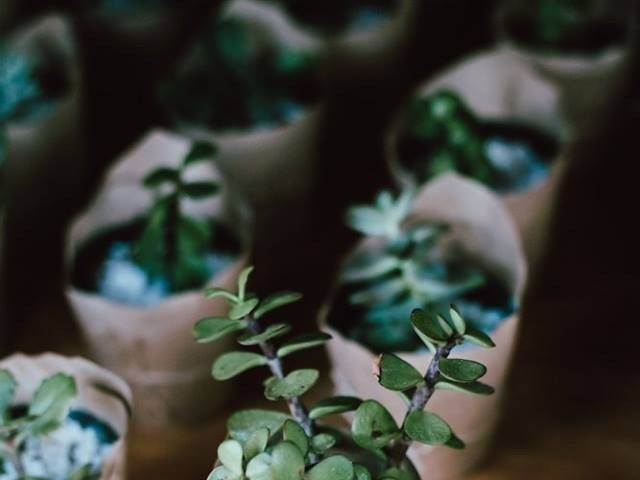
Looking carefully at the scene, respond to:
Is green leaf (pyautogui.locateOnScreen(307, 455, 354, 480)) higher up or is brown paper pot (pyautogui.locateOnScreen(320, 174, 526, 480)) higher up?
green leaf (pyautogui.locateOnScreen(307, 455, 354, 480))

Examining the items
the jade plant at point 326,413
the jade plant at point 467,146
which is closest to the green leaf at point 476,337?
the jade plant at point 326,413

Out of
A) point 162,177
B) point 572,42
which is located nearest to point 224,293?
point 162,177

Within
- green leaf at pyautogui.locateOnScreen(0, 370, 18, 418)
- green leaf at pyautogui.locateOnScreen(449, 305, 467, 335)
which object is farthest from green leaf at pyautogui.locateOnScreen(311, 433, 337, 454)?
green leaf at pyautogui.locateOnScreen(0, 370, 18, 418)

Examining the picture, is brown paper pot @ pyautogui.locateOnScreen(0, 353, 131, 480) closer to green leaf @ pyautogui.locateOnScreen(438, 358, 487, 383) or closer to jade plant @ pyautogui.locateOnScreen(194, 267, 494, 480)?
jade plant @ pyautogui.locateOnScreen(194, 267, 494, 480)

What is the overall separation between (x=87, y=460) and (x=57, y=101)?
0.47 meters

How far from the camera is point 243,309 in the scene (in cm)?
61

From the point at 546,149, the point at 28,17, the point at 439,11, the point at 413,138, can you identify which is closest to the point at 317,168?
the point at 413,138

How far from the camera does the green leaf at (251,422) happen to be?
24.7 inches

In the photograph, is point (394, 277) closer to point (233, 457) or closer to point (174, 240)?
point (174, 240)

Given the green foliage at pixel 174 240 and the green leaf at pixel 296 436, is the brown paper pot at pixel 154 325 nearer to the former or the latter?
the green foliage at pixel 174 240

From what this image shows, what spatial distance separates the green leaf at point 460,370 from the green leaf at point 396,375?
0.02m

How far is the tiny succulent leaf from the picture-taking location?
70cm

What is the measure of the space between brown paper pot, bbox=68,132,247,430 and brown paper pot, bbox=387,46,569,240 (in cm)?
22

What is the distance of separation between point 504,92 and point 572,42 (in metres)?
0.14
